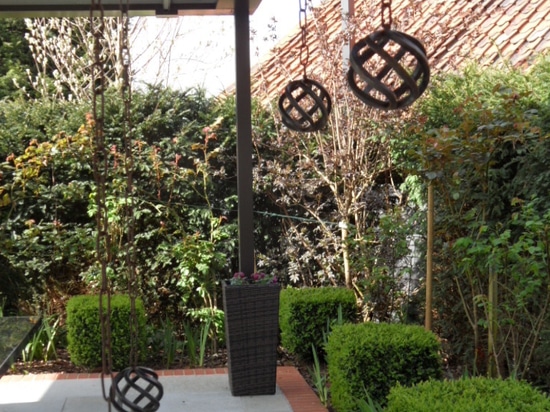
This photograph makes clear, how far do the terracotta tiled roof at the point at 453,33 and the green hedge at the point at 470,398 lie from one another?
479 cm

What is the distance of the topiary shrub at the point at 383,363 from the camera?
4.93 metres

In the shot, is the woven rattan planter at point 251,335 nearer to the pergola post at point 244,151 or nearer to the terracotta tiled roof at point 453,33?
the pergola post at point 244,151

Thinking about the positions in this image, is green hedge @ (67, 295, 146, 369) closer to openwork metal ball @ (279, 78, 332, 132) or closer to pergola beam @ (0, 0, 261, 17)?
pergola beam @ (0, 0, 261, 17)

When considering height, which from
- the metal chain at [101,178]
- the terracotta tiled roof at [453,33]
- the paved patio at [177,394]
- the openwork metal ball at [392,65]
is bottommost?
Result: the paved patio at [177,394]

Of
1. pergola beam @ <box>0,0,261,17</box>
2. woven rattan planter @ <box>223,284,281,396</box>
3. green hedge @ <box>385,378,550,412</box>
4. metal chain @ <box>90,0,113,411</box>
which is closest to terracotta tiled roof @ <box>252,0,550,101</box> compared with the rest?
pergola beam @ <box>0,0,261,17</box>

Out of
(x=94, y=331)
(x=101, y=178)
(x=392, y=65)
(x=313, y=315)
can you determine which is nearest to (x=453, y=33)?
(x=313, y=315)

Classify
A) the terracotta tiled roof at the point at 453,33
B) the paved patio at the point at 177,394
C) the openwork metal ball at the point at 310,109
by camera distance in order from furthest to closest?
1. the terracotta tiled roof at the point at 453,33
2. the paved patio at the point at 177,394
3. the openwork metal ball at the point at 310,109

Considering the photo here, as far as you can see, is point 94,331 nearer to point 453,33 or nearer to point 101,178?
point 453,33

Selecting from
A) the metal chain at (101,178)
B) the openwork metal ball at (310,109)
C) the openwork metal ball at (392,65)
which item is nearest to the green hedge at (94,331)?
the openwork metal ball at (310,109)

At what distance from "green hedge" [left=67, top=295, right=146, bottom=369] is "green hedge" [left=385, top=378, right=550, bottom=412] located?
3.66m

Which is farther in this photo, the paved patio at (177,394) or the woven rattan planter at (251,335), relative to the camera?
the woven rattan planter at (251,335)

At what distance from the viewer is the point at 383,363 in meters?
4.96

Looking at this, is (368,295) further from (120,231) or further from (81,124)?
(81,124)

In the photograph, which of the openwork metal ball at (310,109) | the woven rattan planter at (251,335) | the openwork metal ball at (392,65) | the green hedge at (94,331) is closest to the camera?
the openwork metal ball at (392,65)
